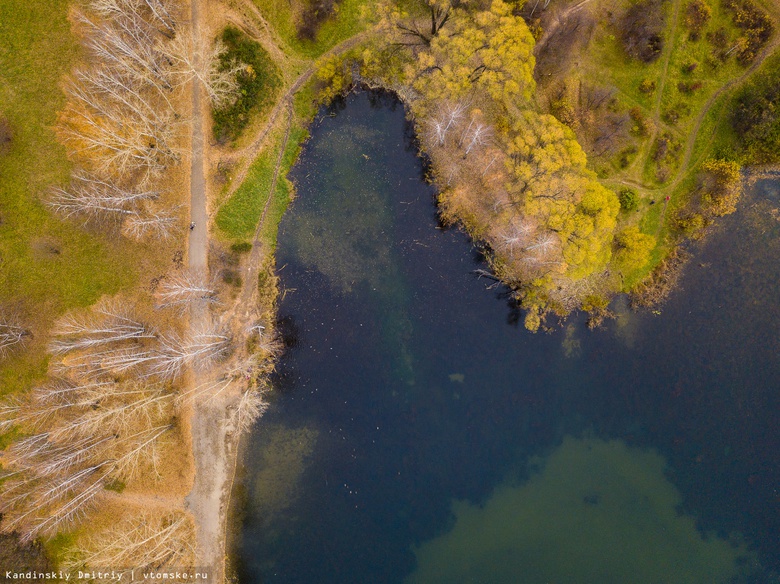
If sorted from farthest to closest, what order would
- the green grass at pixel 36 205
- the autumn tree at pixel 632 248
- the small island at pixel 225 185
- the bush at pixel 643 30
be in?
the bush at pixel 643 30 → the green grass at pixel 36 205 → the autumn tree at pixel 632 248 → the small island at pixel 225 185

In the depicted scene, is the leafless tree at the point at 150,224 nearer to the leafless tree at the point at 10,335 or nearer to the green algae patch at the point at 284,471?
the leafless tree at the point at 10,335

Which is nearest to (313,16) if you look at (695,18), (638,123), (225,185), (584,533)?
(225,185)

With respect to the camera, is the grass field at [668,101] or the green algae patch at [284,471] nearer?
the green algae patch at [284,471]

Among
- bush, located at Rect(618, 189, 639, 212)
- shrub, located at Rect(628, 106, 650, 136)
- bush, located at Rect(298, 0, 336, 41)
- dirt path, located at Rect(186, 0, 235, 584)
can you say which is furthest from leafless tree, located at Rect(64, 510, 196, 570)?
shrub, located at Rect(628, 106, 650, 136)

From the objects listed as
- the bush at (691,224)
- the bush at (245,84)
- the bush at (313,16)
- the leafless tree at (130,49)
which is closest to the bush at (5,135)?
the leafless tree at (130,49)

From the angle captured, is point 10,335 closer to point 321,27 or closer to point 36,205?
point 36,205

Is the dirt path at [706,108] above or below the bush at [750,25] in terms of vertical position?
below

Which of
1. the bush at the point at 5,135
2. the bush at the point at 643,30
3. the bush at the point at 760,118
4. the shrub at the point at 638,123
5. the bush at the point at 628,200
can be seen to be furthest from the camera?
the shrub at the point at 638,123

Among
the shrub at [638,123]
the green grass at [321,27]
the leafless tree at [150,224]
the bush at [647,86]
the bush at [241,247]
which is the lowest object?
the bush at [241,247]
